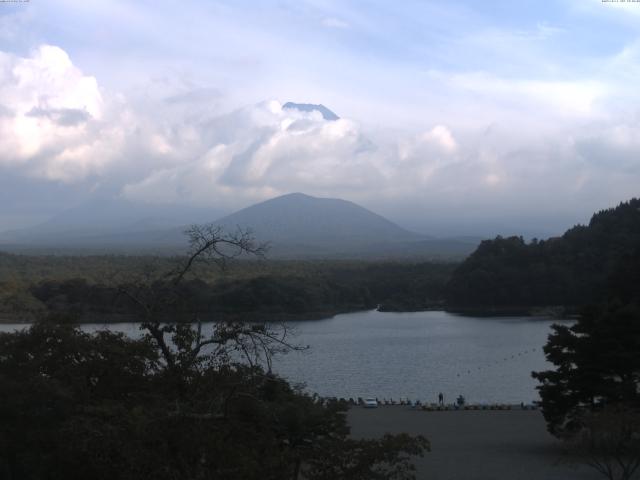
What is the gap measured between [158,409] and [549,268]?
36.0 metres

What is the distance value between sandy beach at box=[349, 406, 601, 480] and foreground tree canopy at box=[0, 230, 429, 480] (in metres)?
3.84

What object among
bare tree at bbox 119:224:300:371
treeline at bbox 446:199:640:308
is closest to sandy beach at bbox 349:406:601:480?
bare tree at bbox 119:224:300:371

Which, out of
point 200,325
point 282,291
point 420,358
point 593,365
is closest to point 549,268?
point 282,291

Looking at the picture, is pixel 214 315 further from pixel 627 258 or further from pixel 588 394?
pixel 588 394

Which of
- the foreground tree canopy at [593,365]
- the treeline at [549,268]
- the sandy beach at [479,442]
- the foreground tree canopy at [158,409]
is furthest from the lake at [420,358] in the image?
the foreground tree canopy at [158,409]

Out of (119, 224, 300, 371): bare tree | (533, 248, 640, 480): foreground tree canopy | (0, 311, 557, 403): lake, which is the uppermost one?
(119, 224, 300, 371): bare tree

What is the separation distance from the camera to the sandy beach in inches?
348

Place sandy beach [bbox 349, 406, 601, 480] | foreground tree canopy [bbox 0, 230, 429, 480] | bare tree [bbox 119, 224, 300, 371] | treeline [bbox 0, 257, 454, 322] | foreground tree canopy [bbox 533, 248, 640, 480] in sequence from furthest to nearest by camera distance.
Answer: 1. treeline [bbox 0, 257, 454, 322]
2. foreground tree canopy [bbox 533, 248, 640, 480]
3. sandy beach [bbox 349, 406, 601, 480]
4. bare tree [bbox 119, 224, 300, 371]
5. foreground tree canopy [bbox 0, 230, 429, 480]

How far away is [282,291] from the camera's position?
110 feet

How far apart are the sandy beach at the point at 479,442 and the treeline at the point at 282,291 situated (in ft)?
24.2

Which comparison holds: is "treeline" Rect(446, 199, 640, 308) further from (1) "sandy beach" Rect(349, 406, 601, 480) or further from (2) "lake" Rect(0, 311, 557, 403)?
(1) "sandy beach" Rect(349, 406, 601, 480)

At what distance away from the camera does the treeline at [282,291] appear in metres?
28.3

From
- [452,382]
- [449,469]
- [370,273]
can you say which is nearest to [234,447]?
[449,469]

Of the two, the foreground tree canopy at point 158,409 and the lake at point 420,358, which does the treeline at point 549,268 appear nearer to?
the lake at point 420,358
